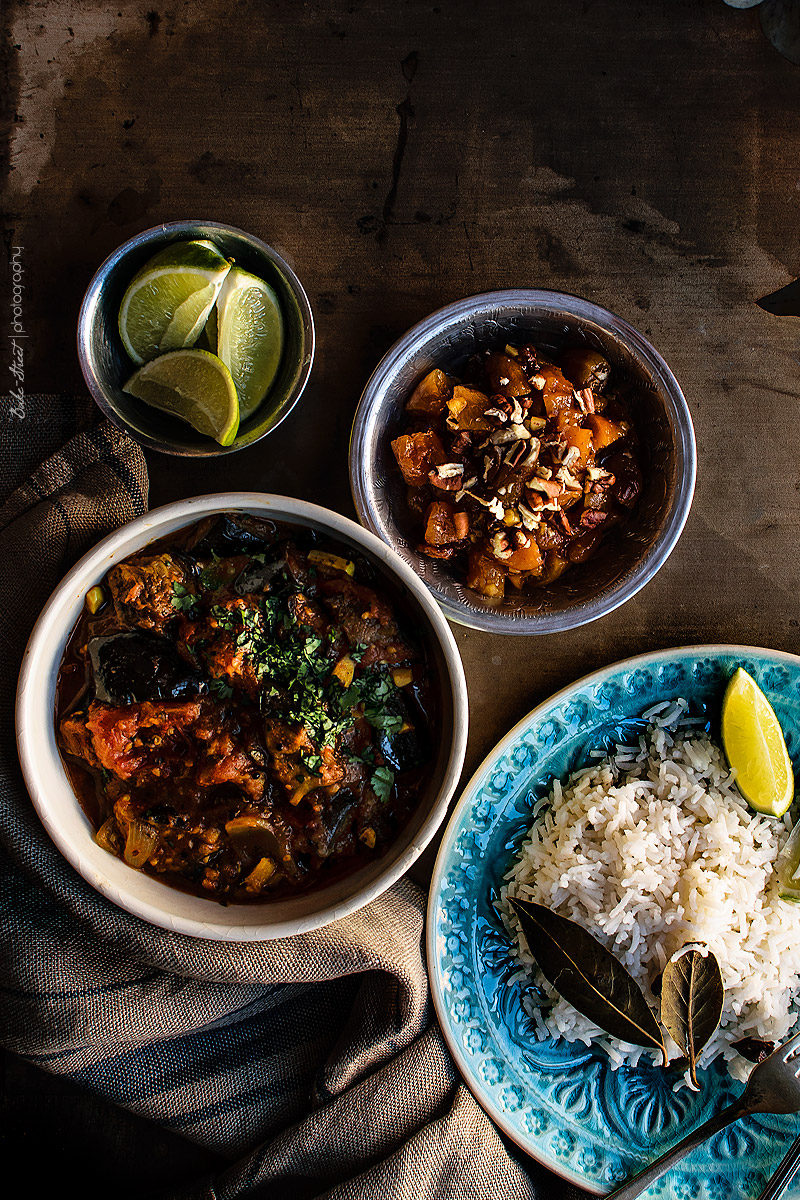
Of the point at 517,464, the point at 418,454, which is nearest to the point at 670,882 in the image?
the point at 517,464

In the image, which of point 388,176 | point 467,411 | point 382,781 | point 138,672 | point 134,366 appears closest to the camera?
point 138,672

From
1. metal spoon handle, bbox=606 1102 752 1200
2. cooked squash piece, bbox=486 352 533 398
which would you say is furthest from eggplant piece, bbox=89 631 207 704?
metal spoon handle, bbox=606 1102 752 1200

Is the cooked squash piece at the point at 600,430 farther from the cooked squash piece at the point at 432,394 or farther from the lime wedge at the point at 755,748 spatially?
the lime wedge at the point at 755,748

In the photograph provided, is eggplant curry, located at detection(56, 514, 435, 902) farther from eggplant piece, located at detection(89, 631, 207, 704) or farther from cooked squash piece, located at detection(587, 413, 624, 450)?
cooked squash piece, located at detection(587, 413, 624, 450)

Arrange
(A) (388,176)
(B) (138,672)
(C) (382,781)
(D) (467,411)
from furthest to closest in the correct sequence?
(A) (388,176) < (D) (467,411) < (C) (382,781) < (B) (138,672)

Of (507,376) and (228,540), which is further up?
(507,376)

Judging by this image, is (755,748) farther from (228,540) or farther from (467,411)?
(228,540)

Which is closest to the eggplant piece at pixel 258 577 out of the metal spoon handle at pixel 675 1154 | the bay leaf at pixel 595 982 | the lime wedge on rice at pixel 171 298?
the lime wedge on rice at pixel 171 298
